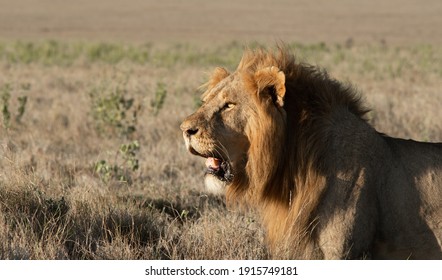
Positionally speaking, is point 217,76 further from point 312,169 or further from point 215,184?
point 312,169

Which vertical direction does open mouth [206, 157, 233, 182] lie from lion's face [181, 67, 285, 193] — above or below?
below

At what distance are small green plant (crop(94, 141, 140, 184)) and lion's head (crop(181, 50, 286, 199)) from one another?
3.00 meters

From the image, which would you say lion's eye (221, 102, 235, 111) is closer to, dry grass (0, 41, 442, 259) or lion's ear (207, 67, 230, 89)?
lion's ear (207, 67, 230, 89)

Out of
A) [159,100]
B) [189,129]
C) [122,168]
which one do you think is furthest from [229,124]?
[159,100]

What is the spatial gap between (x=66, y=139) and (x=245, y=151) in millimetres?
6845

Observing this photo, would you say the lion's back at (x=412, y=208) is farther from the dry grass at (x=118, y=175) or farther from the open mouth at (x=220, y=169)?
the dry grass at (x=118, y=175)

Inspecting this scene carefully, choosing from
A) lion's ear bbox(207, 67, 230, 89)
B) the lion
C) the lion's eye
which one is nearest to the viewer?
the lion

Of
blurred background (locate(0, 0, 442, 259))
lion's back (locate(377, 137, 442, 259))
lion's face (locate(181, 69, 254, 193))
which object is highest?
lion's face (locate(181, 69, 254, 193))

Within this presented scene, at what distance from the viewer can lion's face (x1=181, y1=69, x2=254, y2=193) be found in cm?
469

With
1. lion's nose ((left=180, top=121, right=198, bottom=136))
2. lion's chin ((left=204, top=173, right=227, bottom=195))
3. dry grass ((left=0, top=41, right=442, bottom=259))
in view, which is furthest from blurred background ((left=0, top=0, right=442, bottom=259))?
lion's nose ((left=180, top=121, right=198, bottom=136))

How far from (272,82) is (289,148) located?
0.39 m

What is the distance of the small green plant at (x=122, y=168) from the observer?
26.1 feet
